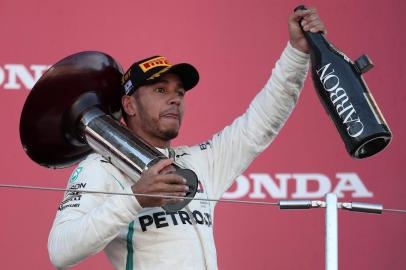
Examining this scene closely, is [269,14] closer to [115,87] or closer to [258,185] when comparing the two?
[258,185]

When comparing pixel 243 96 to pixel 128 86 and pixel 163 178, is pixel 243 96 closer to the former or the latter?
pixel 128 86

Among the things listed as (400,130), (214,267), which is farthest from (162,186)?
(400,130)

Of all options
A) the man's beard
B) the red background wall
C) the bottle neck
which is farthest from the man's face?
the red background wall

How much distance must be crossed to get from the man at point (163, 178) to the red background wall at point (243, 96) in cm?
58

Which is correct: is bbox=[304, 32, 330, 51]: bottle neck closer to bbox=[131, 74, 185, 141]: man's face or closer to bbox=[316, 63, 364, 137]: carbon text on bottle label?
bbox=[316, 63, 364, 137]: carbon text on bottle label

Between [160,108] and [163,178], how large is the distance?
0.36 m

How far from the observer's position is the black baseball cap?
2281mm

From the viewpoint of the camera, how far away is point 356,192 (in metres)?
2.96

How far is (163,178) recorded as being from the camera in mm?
1929

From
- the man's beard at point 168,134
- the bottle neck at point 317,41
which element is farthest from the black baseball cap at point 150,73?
the bottle neck at point 317,41

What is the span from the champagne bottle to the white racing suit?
0.54 feet

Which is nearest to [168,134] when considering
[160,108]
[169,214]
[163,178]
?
[160,108]

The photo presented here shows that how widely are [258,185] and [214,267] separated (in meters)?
0.78

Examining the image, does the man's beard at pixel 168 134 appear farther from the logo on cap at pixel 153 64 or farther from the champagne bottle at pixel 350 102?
the champagne bottle at pixel 350 102
